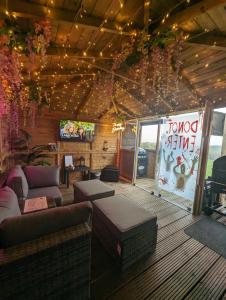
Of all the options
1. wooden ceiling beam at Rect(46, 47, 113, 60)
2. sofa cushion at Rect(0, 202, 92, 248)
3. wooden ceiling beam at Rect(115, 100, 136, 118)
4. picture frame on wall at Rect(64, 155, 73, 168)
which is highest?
wooden ceiling beam at Rect(46, 47, 113, 60)

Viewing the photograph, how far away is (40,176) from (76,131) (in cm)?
238

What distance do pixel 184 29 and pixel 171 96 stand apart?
189cm

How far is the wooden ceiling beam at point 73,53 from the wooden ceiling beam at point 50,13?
0.68 meters

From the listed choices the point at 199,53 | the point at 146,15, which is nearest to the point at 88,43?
the point at 146,15

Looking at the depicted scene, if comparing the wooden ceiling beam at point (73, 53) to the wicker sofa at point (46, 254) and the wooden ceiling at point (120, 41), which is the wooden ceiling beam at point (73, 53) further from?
the wicker sofa at point (46, 254)

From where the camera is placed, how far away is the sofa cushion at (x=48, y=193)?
2.81m

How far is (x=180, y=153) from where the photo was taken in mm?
3926

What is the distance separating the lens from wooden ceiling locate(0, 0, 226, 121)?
1.62 m

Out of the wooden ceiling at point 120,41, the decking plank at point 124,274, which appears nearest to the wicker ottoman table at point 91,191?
the decking plank at point 124,274

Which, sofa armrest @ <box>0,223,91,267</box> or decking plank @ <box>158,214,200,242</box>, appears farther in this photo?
decking plank @ <box>158,214,200,242</box>

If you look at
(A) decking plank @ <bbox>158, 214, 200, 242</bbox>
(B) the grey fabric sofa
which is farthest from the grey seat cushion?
(B) the grey fabric sofa

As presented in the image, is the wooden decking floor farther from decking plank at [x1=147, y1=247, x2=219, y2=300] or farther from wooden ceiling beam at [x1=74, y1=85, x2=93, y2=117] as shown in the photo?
wooden ceiling beam at [x1=74, y1=85, x2=93, y2=117]

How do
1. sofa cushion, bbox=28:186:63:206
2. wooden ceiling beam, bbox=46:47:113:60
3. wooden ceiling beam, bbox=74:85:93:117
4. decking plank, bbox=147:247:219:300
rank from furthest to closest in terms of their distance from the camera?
wooden ceiling beam, bbox=74:85:93:117, sofa cushion, bbox=28:186:63:206, wooden ceiling beam, bbox=46:47:113:60, decking plank, bbox=147:247:219:300

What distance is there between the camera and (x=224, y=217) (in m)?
3.35
